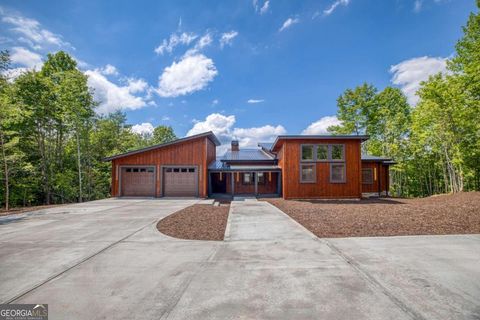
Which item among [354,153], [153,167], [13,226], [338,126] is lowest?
[13,226]

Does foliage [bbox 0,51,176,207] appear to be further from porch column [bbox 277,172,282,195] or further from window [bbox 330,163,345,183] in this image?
window [bbox 330,163,345,183]

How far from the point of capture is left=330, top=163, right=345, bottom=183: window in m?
14.9

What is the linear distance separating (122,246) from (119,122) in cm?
2959

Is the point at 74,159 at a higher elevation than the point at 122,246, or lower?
higher

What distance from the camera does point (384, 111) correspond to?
26531 mm

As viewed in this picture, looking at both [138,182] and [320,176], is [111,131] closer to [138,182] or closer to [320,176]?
[138,182]

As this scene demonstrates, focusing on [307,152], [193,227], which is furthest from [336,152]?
[193,227]

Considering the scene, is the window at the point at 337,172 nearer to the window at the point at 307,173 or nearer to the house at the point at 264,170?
the house at the point at 264,170

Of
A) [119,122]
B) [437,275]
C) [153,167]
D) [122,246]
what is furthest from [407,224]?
[119,122]

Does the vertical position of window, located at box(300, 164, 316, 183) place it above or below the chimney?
below

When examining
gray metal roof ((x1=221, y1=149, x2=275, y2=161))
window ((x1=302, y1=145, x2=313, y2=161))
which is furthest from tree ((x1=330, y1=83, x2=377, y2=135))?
window ((x1=302, y1=145, x2=313, y2=161))

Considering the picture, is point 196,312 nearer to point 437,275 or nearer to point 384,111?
point 437,275

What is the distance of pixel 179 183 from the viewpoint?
1639 centimetres

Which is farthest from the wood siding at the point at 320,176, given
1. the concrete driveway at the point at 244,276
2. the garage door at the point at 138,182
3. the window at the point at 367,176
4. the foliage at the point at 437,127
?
the garage door at the point at 138,182
